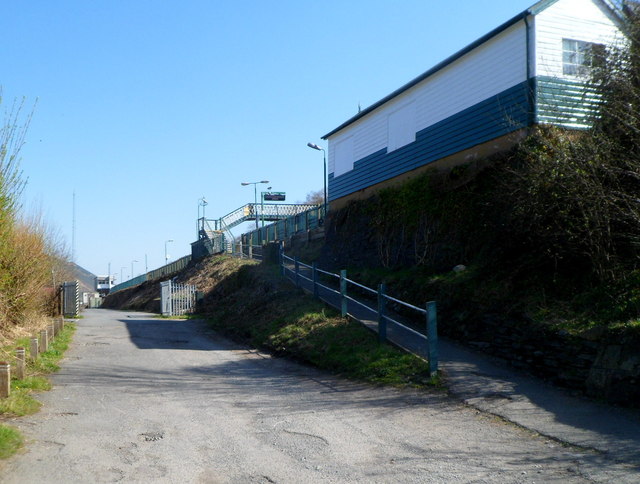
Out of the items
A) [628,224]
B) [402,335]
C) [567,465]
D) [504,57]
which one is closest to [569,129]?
[504,57]

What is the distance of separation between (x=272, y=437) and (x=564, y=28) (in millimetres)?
13479

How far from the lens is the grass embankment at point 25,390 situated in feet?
22.4

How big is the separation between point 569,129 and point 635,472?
1002cm

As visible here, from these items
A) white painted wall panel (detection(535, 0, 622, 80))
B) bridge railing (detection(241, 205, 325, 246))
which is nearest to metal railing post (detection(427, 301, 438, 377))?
white painted wall panel (detection(535, 0, 622, 80))

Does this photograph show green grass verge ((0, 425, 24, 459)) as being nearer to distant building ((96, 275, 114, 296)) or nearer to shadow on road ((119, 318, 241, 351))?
shadow on road ((119, 318, 241, 351))

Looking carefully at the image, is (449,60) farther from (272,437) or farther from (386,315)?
(272,437)

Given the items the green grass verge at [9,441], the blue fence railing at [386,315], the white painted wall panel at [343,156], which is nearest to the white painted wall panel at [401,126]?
the white painted wall panel at [343,156]

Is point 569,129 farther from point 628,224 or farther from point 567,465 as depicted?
point 567,465

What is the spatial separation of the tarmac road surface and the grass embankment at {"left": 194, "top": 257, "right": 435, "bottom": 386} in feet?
1.60

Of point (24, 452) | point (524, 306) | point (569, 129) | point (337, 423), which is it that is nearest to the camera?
point (24, 452)

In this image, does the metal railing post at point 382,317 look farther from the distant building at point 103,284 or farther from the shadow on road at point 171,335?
the distant building at point 103,284

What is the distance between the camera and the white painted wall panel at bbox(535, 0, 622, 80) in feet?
51.7

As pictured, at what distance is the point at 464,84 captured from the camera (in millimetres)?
18234

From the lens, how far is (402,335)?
41.3 feet
